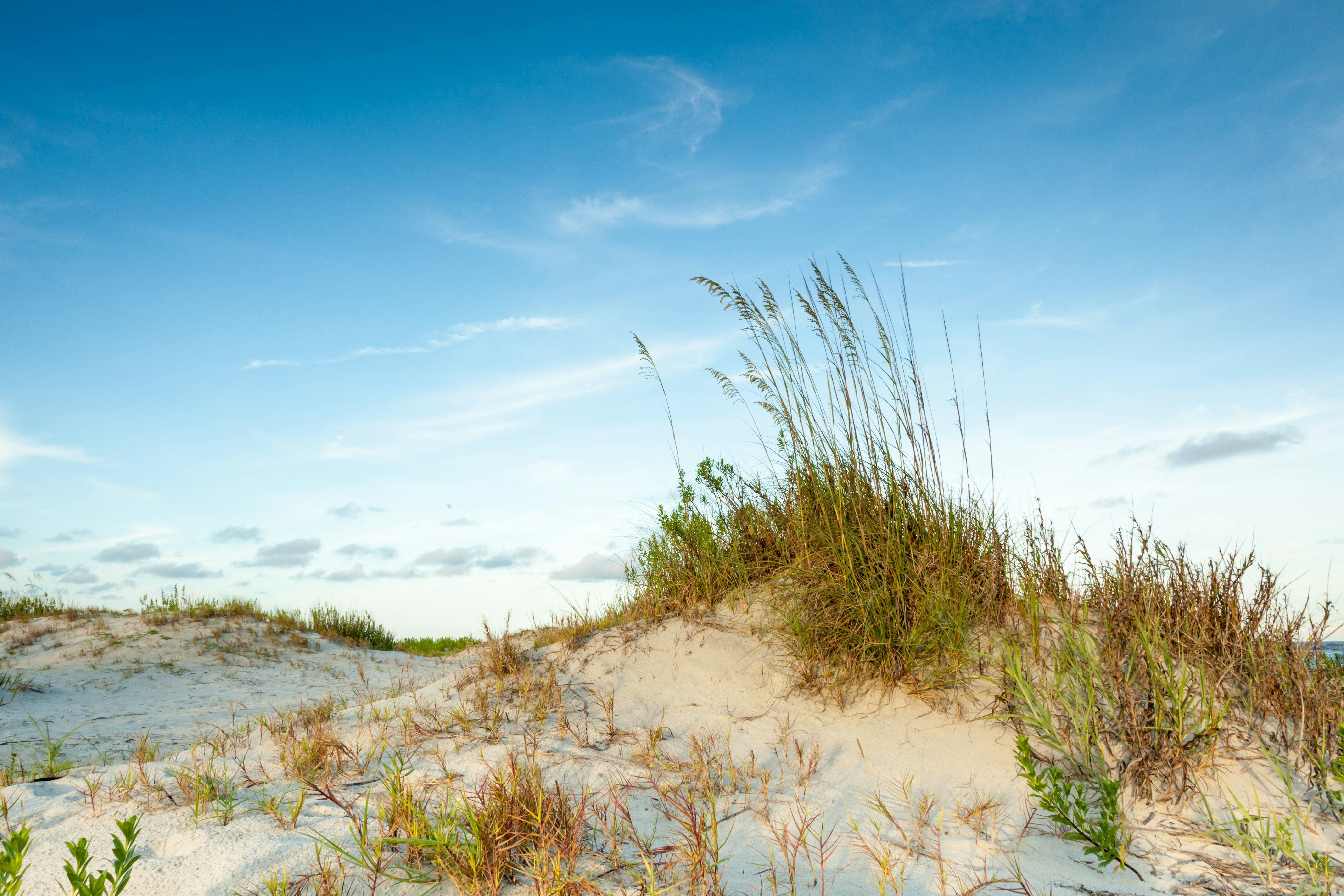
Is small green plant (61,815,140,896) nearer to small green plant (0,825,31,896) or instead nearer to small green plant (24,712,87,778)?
small green plant (0,825,31,896)

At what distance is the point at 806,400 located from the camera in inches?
201

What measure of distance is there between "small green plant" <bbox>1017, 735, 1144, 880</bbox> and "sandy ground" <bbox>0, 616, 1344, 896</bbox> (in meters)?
0.09

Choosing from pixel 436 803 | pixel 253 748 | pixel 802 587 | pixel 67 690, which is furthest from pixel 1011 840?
pixel 67 690

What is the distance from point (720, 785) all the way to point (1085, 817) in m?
1.53

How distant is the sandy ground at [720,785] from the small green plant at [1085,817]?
9 centimetres

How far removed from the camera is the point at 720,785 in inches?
129

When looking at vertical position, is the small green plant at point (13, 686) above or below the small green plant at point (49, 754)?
above

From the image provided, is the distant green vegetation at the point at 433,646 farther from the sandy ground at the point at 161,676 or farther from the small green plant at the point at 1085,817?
the small green plant at the point at 1085,817

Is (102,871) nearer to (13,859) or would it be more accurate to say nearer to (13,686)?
(13,859)

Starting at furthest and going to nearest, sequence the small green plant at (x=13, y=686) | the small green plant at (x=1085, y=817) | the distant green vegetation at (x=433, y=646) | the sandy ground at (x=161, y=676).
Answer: the distant green vegetation at (x=433, y=646) → the small green plant at (x=13, y=686) → the sandy ground at (x=161, y=676) → the small green plant at (x=1085, y=817)

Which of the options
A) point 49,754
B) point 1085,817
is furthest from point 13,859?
point 1085,817

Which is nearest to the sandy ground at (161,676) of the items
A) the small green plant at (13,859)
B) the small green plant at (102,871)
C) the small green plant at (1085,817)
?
the small green plant at (13,859)

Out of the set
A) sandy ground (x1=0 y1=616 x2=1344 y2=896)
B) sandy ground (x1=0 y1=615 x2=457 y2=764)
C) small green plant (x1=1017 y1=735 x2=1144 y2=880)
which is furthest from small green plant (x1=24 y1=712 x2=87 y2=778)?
small green plant (x1=1017 y1=735 x2=1144 y2=880)

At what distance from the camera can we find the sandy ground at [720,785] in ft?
8.54
